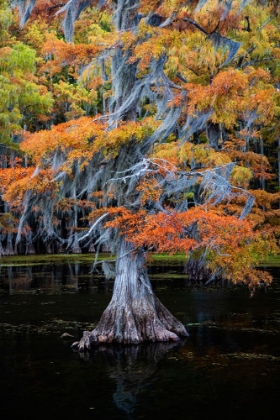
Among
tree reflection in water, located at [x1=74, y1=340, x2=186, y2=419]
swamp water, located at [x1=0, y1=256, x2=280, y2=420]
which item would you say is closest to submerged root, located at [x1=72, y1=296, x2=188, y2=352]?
tree reflection in water, located at [x1=74, y1=340, x2=186, y2=419]

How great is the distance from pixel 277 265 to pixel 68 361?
22.7 metres

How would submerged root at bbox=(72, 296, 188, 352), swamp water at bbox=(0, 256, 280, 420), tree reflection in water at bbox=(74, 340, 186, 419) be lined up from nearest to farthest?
swamp water at bbox=(0, 256, 280, 420) → tree reflection in water at bbox=(74, 340, 186, 419) → submerged root at bbox=(72, 296, 188, 352)

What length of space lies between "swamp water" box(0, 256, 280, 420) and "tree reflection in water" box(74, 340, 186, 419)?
0.02 m

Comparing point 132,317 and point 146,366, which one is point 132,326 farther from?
point 146,366

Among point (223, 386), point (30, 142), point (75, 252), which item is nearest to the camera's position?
point (223, 386)

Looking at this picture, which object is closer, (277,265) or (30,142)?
(30,142)

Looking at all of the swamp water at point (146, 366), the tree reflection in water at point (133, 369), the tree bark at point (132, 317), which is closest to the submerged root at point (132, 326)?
the tree bark at point (132, 317)

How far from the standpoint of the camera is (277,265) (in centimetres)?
3322

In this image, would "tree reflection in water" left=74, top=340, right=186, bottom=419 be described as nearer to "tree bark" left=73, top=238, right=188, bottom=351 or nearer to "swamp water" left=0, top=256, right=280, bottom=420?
"swamp water" left=0, top=256, right=280, bottom=420

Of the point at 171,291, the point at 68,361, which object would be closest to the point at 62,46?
the point at 68,361

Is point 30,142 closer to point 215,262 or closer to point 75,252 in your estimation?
point 215,262

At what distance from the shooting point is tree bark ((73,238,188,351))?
45.8 feet

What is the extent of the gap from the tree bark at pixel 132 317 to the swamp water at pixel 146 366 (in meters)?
0.37

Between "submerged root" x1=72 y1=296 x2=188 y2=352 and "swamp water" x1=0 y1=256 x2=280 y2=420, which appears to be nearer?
"swamp water" x1=0 y1=256 x2=280 y2=420
